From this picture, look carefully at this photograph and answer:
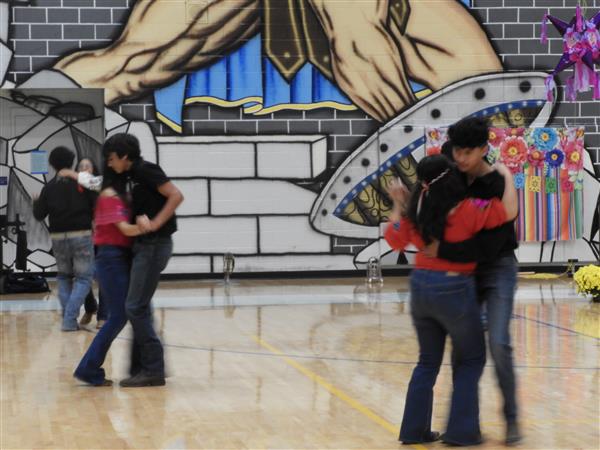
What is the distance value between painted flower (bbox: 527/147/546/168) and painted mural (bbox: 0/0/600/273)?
2.02 ft

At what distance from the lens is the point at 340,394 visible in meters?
7.64

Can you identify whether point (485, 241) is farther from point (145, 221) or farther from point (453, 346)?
point (145, 221)

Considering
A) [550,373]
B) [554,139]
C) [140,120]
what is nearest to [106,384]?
[550,373]

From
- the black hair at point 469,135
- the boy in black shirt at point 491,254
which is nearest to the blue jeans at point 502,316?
the boy in black shirt at point 491,254

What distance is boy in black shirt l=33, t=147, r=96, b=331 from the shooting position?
11109 millimetres

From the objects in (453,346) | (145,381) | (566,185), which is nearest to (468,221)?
(453,346)

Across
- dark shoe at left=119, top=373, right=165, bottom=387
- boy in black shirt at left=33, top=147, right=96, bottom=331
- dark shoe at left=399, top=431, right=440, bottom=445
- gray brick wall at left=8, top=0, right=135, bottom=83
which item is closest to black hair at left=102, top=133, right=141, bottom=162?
dark shoe at left=119, top=373, right=165, bottom=387

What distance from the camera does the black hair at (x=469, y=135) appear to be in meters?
5.82

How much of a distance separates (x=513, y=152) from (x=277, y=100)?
12.6 feet

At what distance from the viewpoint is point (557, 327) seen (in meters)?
11.4

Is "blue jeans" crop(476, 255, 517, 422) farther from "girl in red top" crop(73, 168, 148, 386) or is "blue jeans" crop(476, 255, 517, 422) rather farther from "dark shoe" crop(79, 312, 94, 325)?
"dark shoe" crop(79, 312, 94, 325)

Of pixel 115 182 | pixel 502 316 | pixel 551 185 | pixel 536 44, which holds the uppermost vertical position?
pixel 536 44

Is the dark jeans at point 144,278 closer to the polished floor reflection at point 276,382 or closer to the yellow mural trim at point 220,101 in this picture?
the polished floor reflection at point 276,382

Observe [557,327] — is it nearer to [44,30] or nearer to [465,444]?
[465,444]
